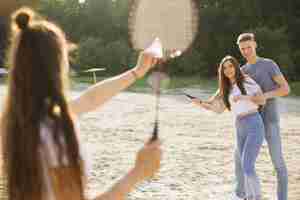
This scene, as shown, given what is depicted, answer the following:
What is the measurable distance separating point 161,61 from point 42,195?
A: 758mm

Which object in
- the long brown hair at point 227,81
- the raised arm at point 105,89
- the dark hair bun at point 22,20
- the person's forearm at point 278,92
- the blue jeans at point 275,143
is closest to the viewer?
the dark hair bun at point 22,20

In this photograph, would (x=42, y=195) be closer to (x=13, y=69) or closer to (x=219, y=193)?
(x=13, y=69)

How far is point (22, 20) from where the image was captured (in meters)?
1.62

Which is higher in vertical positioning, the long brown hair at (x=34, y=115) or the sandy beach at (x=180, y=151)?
the long brown hair at (x=34, y=115)

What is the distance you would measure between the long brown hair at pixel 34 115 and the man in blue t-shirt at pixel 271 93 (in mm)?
3806

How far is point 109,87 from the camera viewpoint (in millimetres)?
2150

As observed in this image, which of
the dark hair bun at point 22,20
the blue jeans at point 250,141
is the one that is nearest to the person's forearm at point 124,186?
the dark hair bun at point 22,20

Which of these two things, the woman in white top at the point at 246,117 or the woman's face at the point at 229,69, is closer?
the woman in white top at the point at 246,117

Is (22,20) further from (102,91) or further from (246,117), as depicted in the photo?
(246,117)

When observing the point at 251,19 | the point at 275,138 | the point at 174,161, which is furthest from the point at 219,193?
the point at 251,19

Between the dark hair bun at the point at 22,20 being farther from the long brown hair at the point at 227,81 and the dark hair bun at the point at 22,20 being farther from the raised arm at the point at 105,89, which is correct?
the long brown hair at the point at 227,81

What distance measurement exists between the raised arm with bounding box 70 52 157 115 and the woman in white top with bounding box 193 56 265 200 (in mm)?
3110

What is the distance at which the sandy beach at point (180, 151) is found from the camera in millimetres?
6613

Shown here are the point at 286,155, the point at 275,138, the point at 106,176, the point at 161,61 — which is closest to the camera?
the point at 161,61
